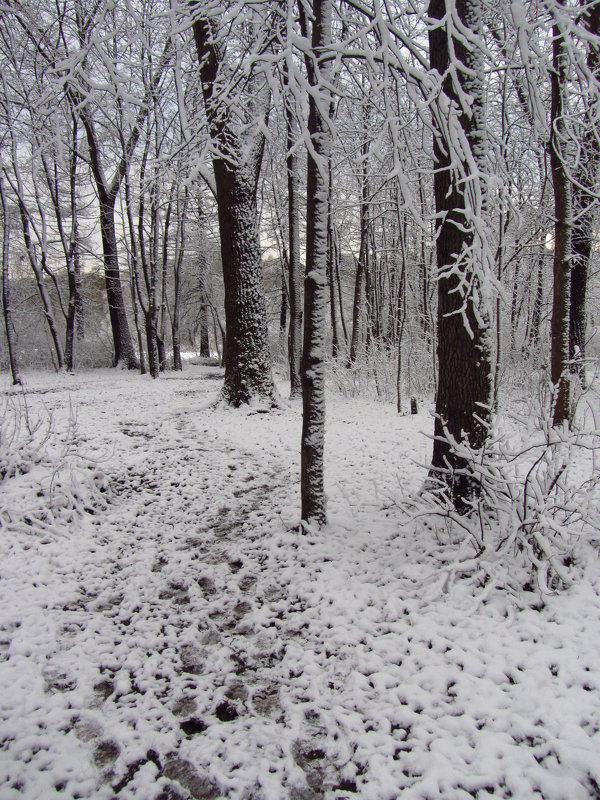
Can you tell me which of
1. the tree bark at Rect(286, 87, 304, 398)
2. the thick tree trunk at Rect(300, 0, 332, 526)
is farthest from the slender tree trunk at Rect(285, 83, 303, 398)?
the thick tree trunk at Rect(300, 0, 332, 526)

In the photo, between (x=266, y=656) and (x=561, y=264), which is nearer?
(x=266, y=656)

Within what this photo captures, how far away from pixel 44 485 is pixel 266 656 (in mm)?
3029

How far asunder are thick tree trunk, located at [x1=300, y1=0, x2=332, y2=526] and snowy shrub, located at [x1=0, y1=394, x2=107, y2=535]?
238cm

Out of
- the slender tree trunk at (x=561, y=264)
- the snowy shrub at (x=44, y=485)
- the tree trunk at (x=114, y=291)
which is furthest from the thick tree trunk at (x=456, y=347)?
the tree trunk at (x=114, y=291)

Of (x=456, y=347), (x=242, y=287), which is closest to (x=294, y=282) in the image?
(x=242, y=287)

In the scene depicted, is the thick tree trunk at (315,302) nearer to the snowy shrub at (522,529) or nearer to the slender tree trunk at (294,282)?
the snowy shrub at (522,529)

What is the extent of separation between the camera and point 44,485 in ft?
14.2

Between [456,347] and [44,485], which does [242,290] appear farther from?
[456,347]

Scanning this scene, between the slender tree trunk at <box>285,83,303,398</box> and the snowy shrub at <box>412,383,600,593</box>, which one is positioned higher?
the slender tree trunk at <box>285,83,303,398</box>

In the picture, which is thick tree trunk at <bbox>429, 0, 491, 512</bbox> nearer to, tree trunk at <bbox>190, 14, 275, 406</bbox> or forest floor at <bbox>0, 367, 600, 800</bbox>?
forest floor at <bbox>0, 367, 600, 800</bbox>

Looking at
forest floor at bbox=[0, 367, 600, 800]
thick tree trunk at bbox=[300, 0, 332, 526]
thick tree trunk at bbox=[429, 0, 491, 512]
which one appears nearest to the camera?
forest floor at bbox=[0, 367, 600, 800]

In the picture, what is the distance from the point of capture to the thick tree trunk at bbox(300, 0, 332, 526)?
3.17 metres

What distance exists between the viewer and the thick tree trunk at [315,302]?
3.17 meters

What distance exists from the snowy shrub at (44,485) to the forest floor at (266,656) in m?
0.02
